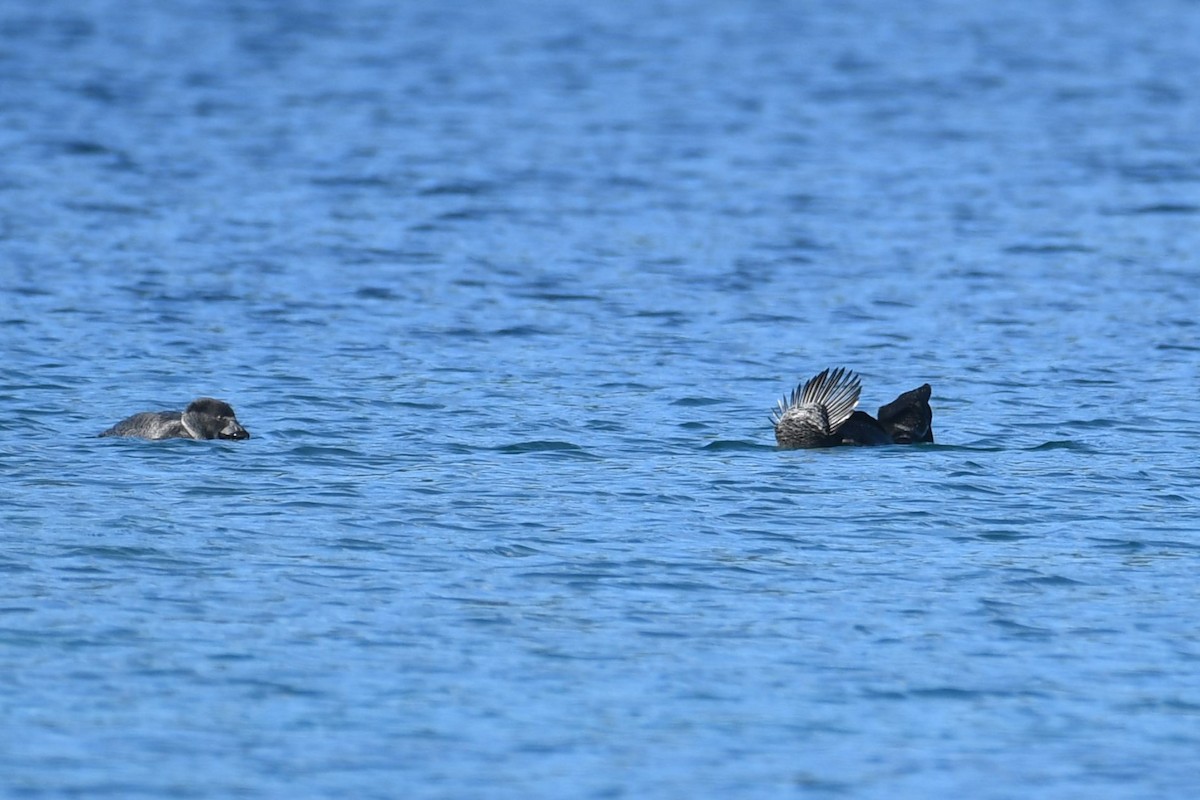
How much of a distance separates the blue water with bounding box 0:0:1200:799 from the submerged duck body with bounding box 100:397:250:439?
174 millimetres

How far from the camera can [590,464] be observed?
14.7 metres

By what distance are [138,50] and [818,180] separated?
2303 cm

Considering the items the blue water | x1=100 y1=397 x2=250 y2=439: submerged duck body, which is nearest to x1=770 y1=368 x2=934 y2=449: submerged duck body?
the blue water

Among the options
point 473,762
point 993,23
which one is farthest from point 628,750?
point 993,23

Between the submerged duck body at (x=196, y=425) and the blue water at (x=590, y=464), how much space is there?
0.57 ft

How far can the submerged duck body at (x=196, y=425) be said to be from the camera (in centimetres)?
1482

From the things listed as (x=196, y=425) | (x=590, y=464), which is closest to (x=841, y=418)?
(x=590, y=464)

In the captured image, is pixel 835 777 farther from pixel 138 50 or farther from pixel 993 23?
pixel 993 23

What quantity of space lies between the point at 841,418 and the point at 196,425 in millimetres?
4854

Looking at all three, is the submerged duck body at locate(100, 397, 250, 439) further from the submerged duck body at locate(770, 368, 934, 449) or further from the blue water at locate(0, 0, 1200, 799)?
the submerged duck body at locate(770, 368, 934, 449)

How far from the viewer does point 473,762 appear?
8.97 meters

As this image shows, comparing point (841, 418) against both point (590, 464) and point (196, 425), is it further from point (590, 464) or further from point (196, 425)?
point (196, 425)

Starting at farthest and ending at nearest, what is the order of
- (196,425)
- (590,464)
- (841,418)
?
(841,418) → (196,425) → (590,464)

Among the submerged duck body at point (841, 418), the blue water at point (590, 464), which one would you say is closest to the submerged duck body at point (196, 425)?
the blue water at point (590, 464)
